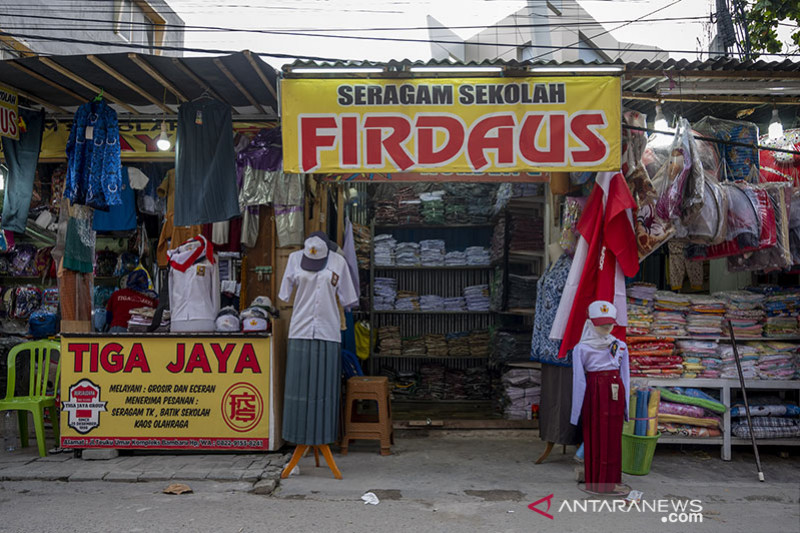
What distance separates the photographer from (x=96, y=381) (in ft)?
19.8

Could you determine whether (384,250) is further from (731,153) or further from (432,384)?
(731,153)

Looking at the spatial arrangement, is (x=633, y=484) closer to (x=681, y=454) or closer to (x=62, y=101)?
(x=681, y=454)

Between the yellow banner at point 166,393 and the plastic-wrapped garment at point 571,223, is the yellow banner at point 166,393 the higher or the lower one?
the lower one

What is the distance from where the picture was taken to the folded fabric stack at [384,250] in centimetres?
936

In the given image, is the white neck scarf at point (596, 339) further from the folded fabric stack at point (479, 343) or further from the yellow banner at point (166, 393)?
the folded fabric stack at point (479, 343)

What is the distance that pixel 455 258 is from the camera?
941 cm

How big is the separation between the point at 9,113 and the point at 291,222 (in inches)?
116

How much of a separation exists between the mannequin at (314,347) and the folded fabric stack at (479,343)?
382 cm

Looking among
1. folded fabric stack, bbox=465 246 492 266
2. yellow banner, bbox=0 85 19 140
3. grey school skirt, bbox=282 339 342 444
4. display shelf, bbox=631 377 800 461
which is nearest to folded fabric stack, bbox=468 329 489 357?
folded fabric stack, bbox=465 246 492 266

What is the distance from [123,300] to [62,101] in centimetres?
217

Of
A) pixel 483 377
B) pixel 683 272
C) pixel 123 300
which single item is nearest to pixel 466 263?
pixel 483 377

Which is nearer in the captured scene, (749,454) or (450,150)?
(450,150)

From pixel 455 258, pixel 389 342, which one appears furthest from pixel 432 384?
pixel 455 258

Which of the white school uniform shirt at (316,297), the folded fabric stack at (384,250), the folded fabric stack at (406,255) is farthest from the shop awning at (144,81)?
the folded fabric stack at (406,255)
